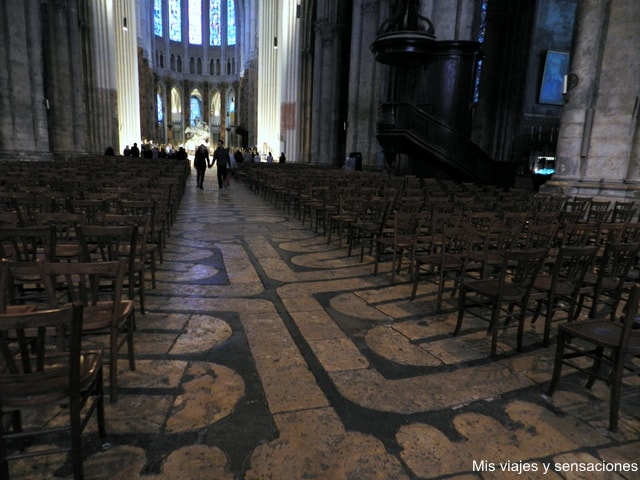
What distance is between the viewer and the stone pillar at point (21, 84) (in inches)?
632

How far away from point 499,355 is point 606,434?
1.10 meters

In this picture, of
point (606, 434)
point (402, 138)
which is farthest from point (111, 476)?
point (402, 138)

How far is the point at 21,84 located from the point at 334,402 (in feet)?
61.4

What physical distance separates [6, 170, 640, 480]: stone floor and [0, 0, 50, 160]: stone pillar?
15.5m

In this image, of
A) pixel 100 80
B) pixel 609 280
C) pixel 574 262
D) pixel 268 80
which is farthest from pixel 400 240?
pixel 268 80

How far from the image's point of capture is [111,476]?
2203mm

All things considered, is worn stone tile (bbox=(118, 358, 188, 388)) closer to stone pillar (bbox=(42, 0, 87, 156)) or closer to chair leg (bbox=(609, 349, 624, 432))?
chair leg (bbox=(609, 349, 624, 432))

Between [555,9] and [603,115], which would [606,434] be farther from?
[555,9]

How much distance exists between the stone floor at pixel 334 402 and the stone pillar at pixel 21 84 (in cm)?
1551

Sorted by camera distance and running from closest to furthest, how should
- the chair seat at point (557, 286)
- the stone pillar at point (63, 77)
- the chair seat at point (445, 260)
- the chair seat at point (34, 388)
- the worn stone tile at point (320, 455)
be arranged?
the chair seat at point (34, 388), the worn stone tile at point (320, 455), the chair seat at point (557, 286), the chair seat at point (445, 260), the stone pillar at point (63, 77)

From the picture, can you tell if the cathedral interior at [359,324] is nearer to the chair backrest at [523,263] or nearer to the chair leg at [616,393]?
the chair leg at [616,393]

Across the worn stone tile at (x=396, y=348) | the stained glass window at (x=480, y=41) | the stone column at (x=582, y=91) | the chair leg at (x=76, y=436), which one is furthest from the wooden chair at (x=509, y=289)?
the stained glass window at (x=480, y=41)

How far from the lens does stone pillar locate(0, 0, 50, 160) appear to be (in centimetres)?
1606

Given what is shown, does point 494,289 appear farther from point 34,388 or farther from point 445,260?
point 34,388
